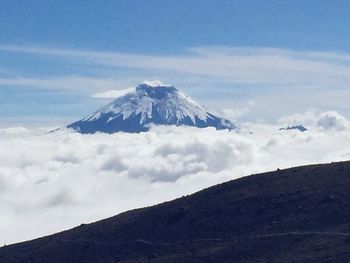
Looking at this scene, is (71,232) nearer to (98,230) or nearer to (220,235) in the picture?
(98,230)

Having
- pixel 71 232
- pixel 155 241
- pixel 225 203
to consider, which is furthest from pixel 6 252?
pixel 225 203

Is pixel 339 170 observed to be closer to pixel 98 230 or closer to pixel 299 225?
pixel 299 225

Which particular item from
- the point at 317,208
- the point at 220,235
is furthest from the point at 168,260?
the point at 317,208

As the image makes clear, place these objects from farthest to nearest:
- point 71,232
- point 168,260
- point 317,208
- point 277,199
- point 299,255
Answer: point 71,232 → point 277,199 → point 317,208 → point 168,260 → point 299,255

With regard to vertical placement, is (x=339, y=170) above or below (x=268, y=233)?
above

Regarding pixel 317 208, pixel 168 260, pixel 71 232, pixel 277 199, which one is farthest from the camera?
pixel 71 232

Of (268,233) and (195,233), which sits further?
(195,233)
